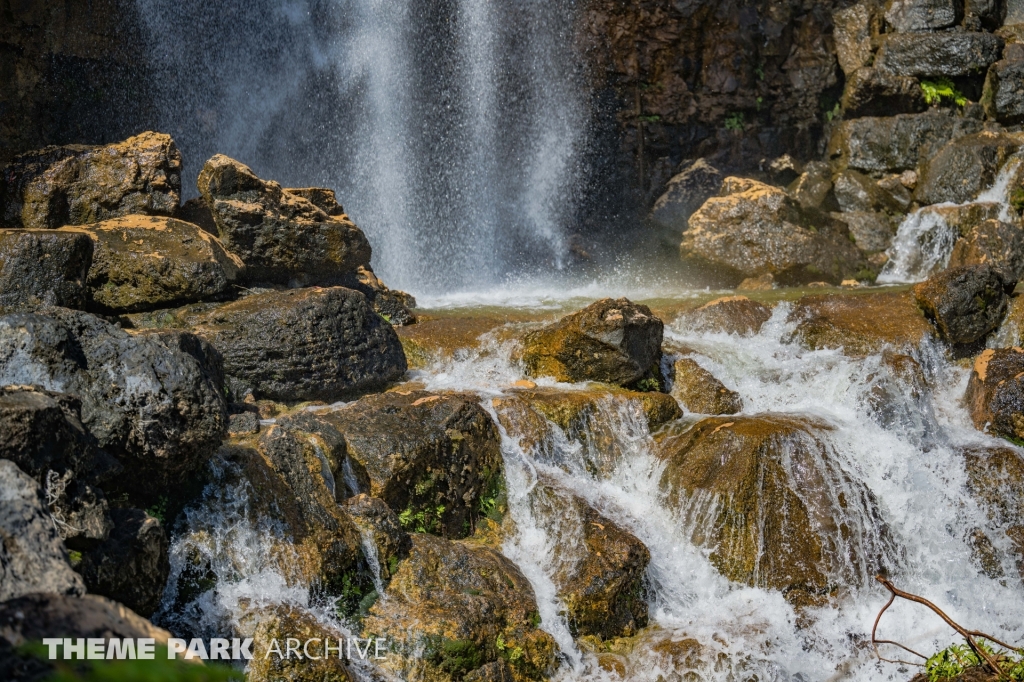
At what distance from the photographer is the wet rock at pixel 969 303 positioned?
9.83m

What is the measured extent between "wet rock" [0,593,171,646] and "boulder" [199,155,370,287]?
25.0 ft

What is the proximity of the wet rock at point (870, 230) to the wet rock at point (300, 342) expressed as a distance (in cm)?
943

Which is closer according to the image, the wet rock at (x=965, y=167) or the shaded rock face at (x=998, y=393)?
the shaded rock face at (x=998, y=393)

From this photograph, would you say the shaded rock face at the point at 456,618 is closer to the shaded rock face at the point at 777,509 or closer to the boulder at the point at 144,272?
the shaded rock face at the point at 777,509

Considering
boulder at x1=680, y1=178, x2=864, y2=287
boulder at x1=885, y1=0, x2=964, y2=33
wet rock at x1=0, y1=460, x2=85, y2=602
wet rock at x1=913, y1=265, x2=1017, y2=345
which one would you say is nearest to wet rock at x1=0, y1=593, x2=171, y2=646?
wet rock at x1=0, y1=460, x2=85, y2=602

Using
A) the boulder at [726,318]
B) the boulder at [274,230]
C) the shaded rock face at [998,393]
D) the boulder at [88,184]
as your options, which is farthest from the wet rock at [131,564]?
the shaded rock face at [998,393]

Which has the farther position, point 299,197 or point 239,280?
point 299,197

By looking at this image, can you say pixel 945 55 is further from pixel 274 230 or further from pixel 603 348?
pixel 274 230

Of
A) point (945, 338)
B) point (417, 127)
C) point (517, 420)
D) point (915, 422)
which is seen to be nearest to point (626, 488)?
point (517, 420)

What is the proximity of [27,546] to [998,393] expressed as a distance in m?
8.40

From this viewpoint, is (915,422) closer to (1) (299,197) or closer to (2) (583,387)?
(2) (583,387)

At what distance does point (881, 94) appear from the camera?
1653cm

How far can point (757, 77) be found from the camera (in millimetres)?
17406

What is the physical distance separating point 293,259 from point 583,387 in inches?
149
